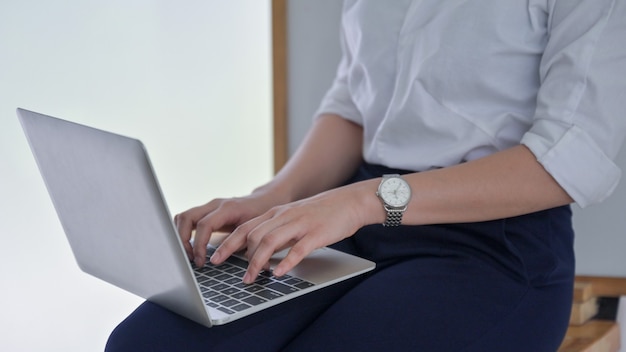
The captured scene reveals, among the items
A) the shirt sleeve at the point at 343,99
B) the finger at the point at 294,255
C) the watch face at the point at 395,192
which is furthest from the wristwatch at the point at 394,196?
the shirt sleeve at the point at 343,99

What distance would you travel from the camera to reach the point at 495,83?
1012 mm

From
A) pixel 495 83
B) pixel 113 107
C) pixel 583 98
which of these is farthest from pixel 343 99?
pixel 113 107

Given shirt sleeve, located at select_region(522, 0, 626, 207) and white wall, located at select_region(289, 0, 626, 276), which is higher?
shirt sleeve, located at select_region(522, 0, 626, 207)

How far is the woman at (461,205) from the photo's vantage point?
88cm

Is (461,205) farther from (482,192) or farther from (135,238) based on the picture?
(135,238)

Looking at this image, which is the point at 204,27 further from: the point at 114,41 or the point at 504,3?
the point at 504,3

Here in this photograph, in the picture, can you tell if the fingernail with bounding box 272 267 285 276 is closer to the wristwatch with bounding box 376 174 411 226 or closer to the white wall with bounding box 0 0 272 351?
the wristwatch with bounding box 376 174 411 226

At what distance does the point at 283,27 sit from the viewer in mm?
1620

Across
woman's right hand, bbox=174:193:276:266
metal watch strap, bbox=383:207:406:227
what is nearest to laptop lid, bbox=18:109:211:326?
woman's right hand, bbox=174:193:276:266

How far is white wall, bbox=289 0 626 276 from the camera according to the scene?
1.44 metres

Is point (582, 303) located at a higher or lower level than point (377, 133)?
lower

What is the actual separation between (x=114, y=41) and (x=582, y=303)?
1.01 metres

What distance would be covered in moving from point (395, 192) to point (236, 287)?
0.72 ft

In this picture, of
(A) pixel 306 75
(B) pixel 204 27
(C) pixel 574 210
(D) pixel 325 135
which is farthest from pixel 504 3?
(B) pixel 204 27
